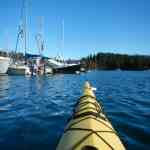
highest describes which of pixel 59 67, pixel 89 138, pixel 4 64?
pixel 4 64

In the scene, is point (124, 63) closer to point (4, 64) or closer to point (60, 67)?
point (60, 67)

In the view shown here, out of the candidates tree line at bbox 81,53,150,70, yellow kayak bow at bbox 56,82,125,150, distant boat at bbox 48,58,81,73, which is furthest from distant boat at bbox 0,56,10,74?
tree line at bbox 81,53,150,70

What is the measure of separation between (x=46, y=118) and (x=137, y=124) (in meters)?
4.45

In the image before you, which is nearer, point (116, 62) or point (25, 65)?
point (25, 65)

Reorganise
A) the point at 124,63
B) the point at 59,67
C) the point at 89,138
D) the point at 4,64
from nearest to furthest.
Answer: the point at 89,138
the point at 4,64
the point at 59,67
the point at 124,63

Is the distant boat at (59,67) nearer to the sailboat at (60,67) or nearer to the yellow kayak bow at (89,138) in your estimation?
the sailboat at (60,67)

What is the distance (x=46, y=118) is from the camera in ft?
46.2

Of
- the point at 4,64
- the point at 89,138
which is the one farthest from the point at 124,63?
the point at 89,138

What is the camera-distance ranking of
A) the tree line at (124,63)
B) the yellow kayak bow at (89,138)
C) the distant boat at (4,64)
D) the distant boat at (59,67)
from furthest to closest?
the tree line at (124,63) < the distant boat at (59,67) < the distant boat at (4,64) < the yellow kayak bow at (89,138)

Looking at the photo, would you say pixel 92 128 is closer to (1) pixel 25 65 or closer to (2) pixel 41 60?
(1) pixel 25 65

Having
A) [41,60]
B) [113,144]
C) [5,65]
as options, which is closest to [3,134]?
[113,144]

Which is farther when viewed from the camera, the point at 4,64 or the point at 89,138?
the point at 4,64

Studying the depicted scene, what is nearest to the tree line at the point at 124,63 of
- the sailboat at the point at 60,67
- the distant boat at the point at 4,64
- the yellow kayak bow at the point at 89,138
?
the sailboat at the point at 60,67

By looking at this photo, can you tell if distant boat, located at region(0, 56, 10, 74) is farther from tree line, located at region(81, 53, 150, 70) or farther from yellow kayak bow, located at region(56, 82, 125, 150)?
tree line, located at region(81, 53, 150, 70)
